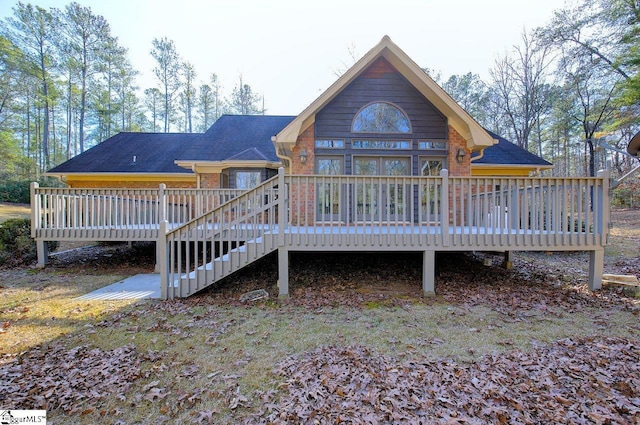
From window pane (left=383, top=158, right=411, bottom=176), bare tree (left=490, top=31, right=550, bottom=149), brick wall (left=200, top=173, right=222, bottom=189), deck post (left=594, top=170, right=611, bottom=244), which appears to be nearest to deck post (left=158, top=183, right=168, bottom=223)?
brick wall (left=200, top=173, right=222, bottom=189)

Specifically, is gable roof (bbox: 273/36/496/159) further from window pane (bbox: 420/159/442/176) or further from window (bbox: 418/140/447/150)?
window pane (bbox: 420/159/442/176)

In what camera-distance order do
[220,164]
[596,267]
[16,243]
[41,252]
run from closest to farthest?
[596,267], [41,252], [16,243], [220,164]

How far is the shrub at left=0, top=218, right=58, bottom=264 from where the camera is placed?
26.8 ft

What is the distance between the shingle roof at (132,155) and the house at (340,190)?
95 mm

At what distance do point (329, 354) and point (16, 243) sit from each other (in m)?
10.1

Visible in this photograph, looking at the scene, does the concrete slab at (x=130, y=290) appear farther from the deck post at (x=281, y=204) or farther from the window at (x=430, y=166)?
the window at (x=430, y=166)

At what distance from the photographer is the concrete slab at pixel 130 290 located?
19.0 ft

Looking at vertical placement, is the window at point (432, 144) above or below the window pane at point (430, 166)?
above

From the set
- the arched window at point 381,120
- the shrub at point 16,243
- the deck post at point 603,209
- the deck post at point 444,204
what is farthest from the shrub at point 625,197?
the shrub at point 16,243

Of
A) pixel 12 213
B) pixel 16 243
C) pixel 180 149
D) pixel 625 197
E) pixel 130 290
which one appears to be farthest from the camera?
pixel 625 197

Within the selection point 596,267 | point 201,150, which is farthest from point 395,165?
point 201,150

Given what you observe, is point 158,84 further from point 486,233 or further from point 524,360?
point 524,360

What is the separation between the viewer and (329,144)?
825 cm

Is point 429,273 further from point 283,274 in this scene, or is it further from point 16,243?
point 16,243
